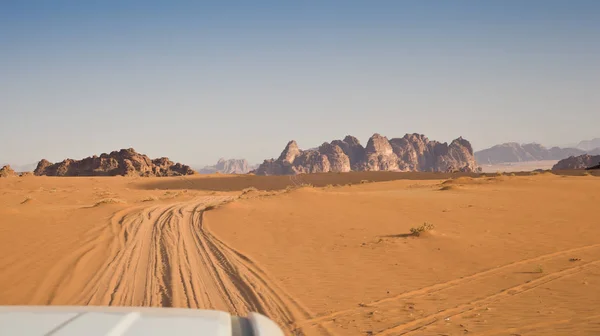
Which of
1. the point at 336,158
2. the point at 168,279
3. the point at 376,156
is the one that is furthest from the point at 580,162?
the point at 168,279

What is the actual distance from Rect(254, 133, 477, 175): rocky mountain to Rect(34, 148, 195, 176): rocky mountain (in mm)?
38423

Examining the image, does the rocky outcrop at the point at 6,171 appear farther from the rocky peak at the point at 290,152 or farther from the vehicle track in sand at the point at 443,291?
the vehicle track in sand at the point at 443,291

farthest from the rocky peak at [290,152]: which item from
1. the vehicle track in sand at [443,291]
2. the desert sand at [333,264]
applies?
the vehicle track in sand at [443,291]

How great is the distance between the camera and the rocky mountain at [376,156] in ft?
357

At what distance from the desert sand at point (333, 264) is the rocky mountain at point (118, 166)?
51.8 meters

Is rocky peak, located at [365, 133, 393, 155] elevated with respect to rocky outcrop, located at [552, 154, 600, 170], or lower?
elevated

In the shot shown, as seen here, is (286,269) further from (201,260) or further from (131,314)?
(131,314)

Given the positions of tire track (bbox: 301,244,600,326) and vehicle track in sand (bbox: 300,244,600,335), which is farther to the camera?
tire track (bbox: 301,244,600,326)

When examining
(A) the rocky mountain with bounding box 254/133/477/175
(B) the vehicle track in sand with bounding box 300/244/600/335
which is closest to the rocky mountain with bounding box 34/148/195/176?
(A) the rocky mountain with bounding box 254/133/477/175

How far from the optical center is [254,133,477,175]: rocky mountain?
109 m

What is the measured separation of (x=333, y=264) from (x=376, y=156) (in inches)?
4247

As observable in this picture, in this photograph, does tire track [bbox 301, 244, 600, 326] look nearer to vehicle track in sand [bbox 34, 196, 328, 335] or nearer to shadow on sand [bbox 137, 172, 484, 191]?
vehicle track in sand [bbox 34, 196, 328, 335]

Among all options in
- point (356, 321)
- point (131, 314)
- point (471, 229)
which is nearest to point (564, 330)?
point (356, 321)

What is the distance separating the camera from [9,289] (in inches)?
302
